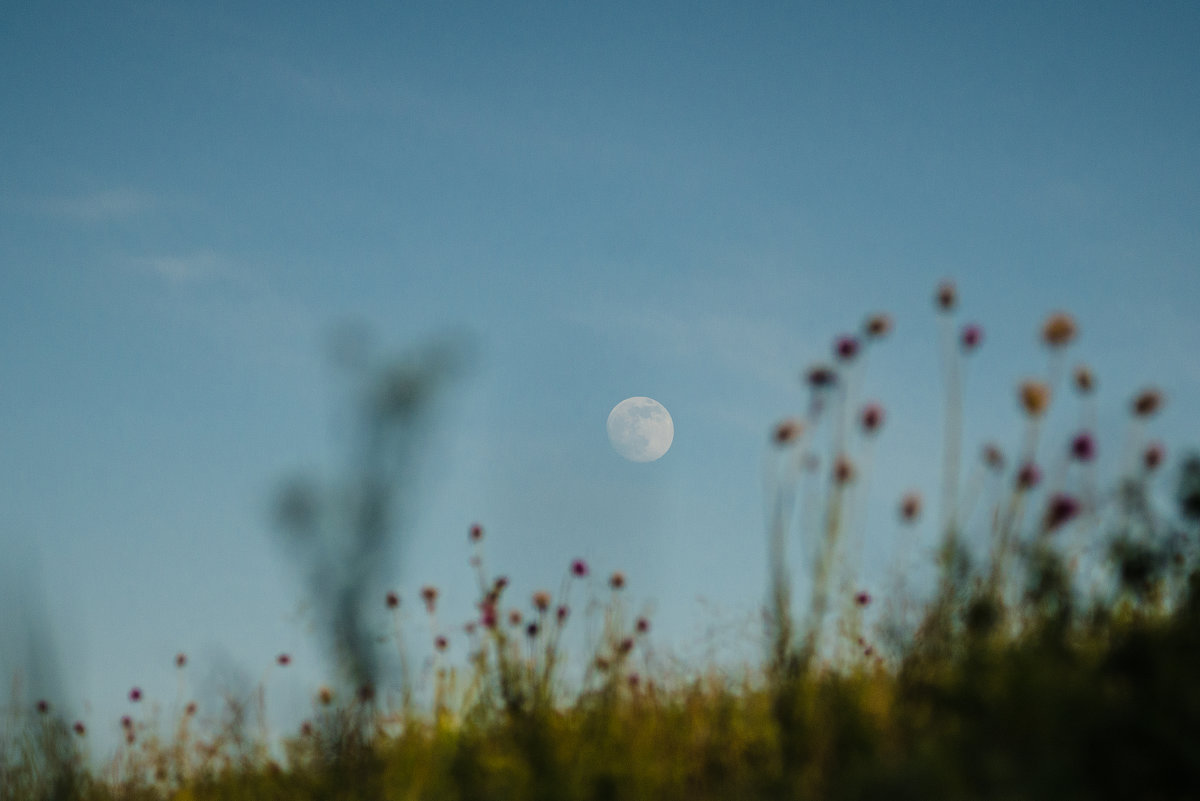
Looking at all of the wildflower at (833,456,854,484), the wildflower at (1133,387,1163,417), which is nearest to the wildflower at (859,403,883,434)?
the wildflower at (833,456,854,484)

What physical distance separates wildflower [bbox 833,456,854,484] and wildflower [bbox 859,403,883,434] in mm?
144

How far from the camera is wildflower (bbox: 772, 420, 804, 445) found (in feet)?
11.9

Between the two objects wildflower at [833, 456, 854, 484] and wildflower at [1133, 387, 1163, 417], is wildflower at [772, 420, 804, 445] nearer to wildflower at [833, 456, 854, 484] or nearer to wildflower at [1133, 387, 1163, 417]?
wildflower at [833, 456, 854, 484]

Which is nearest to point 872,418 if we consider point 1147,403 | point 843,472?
point 843,472

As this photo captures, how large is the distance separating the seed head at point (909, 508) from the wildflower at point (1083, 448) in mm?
587

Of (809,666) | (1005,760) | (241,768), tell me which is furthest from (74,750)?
(1005,760)

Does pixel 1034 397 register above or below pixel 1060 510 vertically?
above

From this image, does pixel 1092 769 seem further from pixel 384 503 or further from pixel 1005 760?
pixel 384 503

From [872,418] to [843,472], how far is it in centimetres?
23

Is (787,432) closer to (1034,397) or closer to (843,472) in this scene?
(843,472)

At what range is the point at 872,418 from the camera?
3576 mm

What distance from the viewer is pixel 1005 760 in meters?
2.78

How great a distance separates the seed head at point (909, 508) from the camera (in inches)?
137

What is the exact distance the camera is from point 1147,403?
3604 mm
